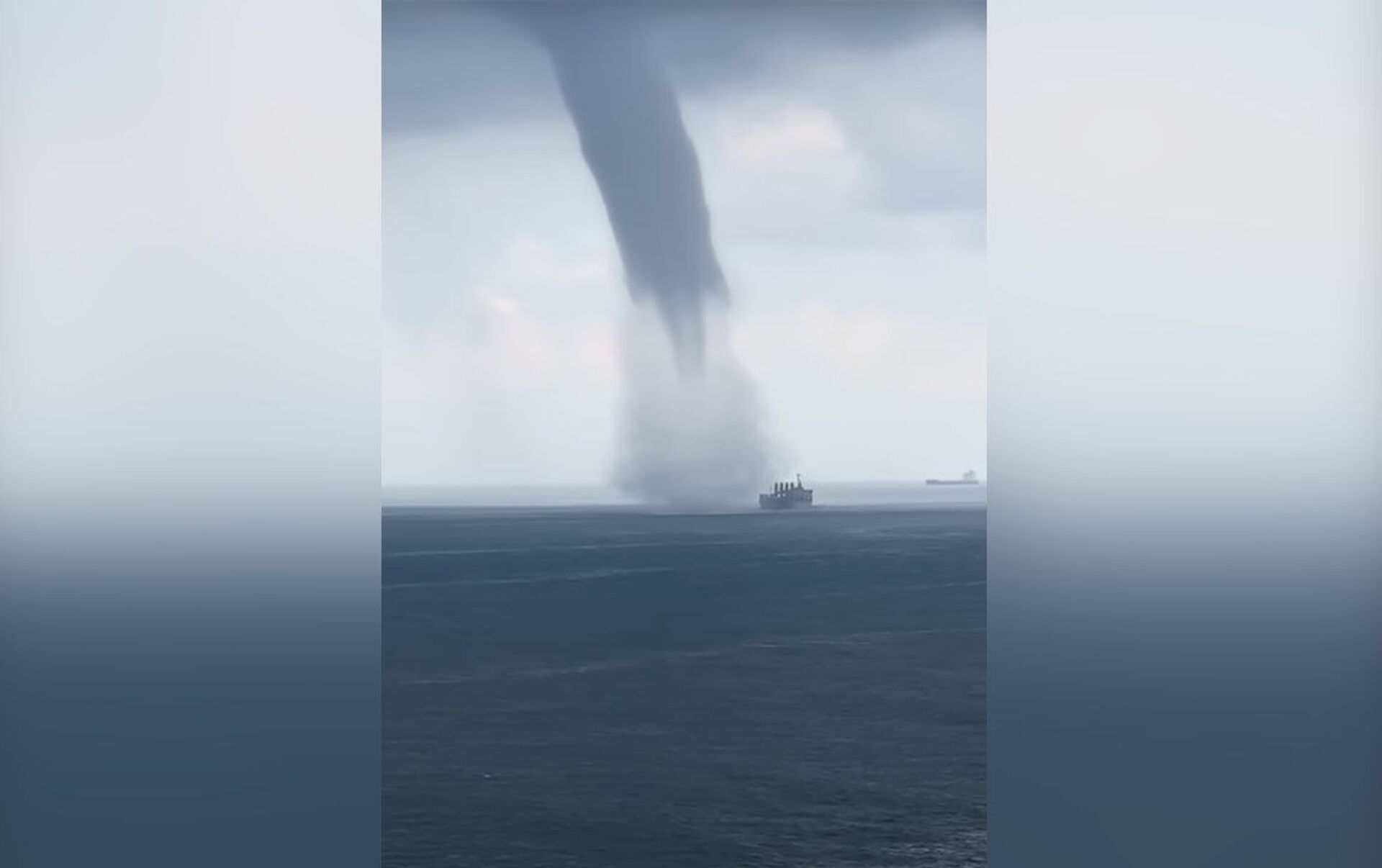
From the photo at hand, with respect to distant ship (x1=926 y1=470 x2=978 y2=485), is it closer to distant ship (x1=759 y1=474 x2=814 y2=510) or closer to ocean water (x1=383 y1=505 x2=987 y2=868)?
ocean water (x1=383 y1=505 x2=987 y2=868)

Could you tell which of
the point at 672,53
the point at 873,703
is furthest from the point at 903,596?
the point at 672,53

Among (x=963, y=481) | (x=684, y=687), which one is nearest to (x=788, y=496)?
(x=963, y=481)

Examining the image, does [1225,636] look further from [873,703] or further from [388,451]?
[873,703]

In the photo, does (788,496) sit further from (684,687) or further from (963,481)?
(684,687)

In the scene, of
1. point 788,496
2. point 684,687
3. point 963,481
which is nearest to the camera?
point 963,481

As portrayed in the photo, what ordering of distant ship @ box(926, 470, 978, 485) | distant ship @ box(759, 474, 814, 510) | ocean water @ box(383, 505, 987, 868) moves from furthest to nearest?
distant ship @ box(759, 474, 814, 510), distant ship @ box(926, 470, 978, 485), ocean water @ box(383, 505, 987, 868)

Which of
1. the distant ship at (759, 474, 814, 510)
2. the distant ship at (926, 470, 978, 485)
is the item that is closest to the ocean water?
the distant ship at (759, 474, 814, 510)

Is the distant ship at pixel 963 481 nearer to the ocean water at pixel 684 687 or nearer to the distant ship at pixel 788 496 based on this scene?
the ocean water at pixel 684 687
